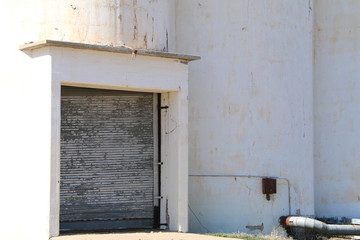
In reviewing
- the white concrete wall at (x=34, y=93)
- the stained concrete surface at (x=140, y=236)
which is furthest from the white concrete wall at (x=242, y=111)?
the white concrete wall at (x=34, y=93)

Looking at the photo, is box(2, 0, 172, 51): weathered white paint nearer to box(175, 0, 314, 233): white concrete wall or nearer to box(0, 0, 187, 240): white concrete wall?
box(0, 0, 187, 240): white concrete wall

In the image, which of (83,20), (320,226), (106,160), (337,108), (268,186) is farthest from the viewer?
(337,108)

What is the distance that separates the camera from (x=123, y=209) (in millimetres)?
12203

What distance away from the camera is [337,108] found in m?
15.3

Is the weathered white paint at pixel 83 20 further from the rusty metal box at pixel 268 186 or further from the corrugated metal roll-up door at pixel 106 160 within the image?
the rusty metal box at pixel 268 186

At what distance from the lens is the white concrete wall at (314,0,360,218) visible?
15227 mm

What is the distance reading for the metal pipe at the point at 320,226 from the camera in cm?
1337

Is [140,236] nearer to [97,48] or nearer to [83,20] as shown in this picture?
[97,48]

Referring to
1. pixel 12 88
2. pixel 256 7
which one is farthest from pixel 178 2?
pixel 12 88

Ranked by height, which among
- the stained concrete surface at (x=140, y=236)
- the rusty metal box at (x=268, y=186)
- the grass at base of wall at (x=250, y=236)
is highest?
the rusty metal box at (x=268, y=186)

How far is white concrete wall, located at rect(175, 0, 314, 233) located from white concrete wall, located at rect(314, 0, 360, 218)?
1.10 metres

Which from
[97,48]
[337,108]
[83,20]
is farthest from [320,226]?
[83,20]

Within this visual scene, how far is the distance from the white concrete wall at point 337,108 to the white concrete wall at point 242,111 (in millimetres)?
1101

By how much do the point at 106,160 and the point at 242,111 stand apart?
313 cm
